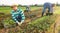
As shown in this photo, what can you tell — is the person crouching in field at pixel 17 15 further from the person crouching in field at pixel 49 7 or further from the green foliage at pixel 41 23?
the person crouching in field at pixel 49 7

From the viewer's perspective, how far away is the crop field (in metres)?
1.28

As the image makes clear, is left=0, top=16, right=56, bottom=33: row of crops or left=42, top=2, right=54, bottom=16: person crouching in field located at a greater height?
left=42, top=2, right=54, bottom=16: person crouching in field

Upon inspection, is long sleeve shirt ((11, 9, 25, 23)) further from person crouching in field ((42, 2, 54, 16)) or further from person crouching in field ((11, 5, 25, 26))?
person crouching in field ((42, 2, 54, 16))

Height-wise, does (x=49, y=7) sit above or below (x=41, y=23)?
above

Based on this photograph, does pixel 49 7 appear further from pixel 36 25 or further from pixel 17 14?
pixel 17 14

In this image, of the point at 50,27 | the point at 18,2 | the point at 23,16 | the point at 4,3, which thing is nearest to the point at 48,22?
the point at 50,27

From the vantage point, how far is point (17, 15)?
133 centimetres

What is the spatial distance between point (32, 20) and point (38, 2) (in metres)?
0.22

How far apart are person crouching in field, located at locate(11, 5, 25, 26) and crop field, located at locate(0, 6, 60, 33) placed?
0.04 m

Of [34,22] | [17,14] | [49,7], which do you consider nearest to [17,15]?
[17,14]

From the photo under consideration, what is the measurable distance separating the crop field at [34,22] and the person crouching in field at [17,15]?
36 millimetres

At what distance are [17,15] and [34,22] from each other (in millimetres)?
211

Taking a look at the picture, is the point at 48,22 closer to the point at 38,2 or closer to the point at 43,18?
the point at 43,18

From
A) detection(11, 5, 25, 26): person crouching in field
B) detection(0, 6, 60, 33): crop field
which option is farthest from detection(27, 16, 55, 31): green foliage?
detection(11, 5, 25, 26): person crouching in field
